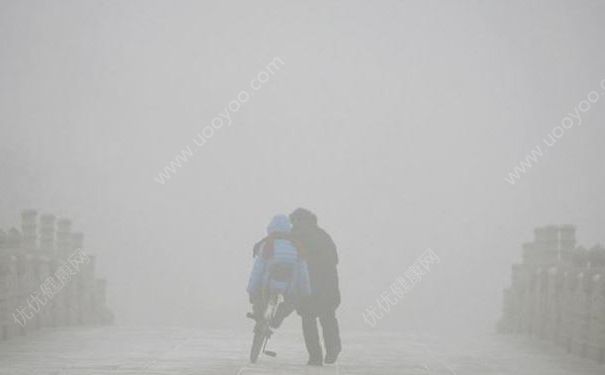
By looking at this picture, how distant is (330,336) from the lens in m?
20.1

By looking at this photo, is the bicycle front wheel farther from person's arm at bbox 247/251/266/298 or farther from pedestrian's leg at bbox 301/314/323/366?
pedestrian's leg at bbox 301/314/323/366

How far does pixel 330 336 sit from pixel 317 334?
352 millimetres

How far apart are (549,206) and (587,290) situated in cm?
13662

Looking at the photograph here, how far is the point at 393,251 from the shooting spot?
105188 millimetres

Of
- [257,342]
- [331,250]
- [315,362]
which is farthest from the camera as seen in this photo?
[331,250]

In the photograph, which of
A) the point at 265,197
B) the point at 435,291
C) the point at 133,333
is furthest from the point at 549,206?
the point at 133,333

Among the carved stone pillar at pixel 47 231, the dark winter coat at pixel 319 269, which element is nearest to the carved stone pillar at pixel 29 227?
the carved stone pillar at pixel 47 231

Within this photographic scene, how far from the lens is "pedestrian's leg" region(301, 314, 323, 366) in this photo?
19.5 meters

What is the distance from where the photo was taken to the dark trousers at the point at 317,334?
64.0 ft

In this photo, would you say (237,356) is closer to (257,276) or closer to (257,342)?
(257,342)

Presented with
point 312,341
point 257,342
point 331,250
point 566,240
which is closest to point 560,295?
point 566,240

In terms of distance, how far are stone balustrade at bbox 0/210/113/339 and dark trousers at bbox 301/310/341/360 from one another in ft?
14.0

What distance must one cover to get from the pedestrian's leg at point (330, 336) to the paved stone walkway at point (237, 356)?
0.15 meters

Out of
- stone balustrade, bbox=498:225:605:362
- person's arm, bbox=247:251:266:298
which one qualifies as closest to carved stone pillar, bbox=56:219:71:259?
stone balustrade, bbox=498:225:605:362
